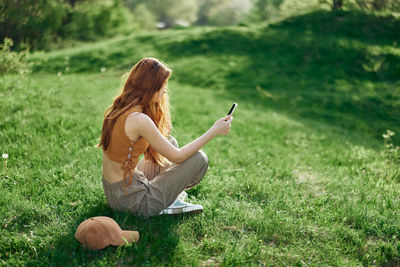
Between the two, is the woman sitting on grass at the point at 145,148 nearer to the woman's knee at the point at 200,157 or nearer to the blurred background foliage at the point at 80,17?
the woman's knee at the point at 200,157

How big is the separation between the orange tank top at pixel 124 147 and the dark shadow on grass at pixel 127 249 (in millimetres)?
458

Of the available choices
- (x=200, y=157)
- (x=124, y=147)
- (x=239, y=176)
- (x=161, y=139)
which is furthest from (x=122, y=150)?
(x=239, y=176)

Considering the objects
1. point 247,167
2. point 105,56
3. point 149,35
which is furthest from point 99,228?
point 149,35

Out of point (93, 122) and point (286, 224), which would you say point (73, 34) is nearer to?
point (93, 122)

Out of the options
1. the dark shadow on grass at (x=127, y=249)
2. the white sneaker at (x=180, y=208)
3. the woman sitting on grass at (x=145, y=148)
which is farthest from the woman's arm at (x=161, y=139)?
the dark shadow on grass at (x=127, y=249)

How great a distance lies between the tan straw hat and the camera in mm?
2641

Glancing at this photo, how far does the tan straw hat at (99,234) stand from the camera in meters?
2.64

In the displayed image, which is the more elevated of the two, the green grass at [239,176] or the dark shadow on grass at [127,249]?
the dark shadow on grass at [127,249]

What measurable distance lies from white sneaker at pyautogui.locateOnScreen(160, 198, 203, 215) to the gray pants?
0.08 metres

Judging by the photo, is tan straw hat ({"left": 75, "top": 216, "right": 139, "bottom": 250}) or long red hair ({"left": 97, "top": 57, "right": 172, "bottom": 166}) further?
→ long red hair ({"left": 97, "top": 57, "right": 172, "bottom": 166})

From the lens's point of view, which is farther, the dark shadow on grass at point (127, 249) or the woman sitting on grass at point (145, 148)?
the woman sitting on grass at point (145, 148)

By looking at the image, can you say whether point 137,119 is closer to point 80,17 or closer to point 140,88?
point 140,88

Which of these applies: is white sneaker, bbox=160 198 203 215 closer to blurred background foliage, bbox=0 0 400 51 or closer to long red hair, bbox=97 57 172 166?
long red hair, bbox=97 57 172 166

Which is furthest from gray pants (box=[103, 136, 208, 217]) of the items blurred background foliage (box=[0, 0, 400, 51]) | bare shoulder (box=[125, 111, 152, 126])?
blurred background foliage (box=[0, 0, 400, 51])
